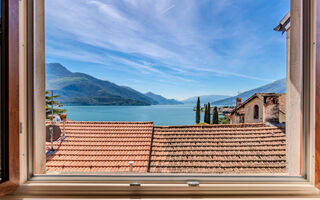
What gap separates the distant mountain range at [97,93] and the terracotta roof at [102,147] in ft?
2.90

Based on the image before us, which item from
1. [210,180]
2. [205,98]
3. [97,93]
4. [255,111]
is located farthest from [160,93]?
[210,180]

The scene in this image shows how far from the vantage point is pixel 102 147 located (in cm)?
328

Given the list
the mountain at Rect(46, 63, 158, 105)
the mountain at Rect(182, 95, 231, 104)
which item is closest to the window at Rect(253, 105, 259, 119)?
the mountain at Rect(182, 95, 231, 104)

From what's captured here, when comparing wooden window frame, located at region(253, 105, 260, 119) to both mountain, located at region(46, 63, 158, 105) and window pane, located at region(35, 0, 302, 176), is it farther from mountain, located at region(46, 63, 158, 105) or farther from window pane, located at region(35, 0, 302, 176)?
mountain, located at region(46, 63, 158, 105)

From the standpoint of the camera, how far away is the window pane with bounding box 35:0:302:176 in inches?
94.8

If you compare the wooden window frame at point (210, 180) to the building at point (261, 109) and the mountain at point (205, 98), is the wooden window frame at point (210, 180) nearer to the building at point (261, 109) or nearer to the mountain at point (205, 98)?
the building at point (261, 109)

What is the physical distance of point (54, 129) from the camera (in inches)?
94.4

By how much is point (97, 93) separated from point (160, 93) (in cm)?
268

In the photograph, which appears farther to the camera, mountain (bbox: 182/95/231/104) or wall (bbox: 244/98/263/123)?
mountain (bbox: 182/95/231/104)

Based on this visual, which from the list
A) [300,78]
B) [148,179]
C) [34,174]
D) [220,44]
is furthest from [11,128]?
[220,44]

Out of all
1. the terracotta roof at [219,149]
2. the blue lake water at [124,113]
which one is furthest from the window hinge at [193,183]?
the blue lake water at [124,113]

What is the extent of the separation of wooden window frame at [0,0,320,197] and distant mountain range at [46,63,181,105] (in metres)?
3.57

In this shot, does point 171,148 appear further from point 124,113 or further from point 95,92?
point 95,92

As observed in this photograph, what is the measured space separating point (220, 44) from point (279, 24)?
3.04 metres
